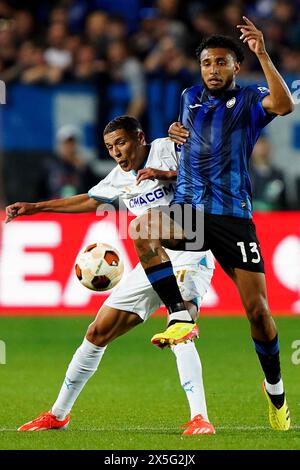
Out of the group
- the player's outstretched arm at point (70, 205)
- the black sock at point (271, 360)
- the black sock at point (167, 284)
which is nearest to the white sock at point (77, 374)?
the black sock at point (167, 284)

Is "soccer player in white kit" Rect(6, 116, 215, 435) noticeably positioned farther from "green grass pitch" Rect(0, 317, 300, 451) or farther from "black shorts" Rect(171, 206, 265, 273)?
"black shorts" Rect(171, 206, 265, 273)

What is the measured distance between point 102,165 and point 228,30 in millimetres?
3175

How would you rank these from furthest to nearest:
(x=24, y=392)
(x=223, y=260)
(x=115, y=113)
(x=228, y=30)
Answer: (x=228, y=30), (x=115, y=113), (x=24, y=392), (x=223, y=260)

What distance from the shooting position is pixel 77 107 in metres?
14.9

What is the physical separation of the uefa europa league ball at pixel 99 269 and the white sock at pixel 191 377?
729 millimetres

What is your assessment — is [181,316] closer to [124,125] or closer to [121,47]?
[124,125]

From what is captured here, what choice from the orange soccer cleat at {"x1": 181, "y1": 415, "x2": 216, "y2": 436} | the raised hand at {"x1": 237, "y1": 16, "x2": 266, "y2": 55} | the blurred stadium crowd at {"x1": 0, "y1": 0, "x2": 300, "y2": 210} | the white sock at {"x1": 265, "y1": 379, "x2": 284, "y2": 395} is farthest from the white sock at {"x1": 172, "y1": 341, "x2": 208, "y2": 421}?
the blurred stadium crowd at {"x1": 0, "y1": 0, "x2": 300, "y2": 210}

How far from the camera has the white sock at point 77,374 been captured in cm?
729

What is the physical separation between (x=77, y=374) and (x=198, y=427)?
0.99 meters

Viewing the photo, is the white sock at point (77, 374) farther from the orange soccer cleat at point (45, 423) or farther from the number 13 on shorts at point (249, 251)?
the number 13 on shorts at point (249, 251)

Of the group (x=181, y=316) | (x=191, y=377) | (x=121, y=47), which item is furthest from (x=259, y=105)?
(x=121, y=47)

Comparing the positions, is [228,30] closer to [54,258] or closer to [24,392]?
[54,258]

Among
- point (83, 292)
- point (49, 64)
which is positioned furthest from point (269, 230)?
point (49, 64)

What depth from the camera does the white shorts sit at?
7.23 meters
